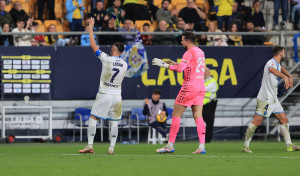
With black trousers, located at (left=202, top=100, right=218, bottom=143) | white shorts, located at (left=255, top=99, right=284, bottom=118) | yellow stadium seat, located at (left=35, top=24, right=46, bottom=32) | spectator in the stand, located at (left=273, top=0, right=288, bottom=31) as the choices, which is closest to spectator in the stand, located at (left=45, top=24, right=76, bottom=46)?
yellow stadium seat, located at (left=35, top=24, right=46, bottom=32)

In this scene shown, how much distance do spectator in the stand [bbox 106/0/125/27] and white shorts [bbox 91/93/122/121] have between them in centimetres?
1031

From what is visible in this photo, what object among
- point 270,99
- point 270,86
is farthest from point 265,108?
point 270,86

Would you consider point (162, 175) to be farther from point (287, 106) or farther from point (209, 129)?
point (287, 106)

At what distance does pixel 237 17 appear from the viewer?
25453 mm

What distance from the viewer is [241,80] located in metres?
24.3

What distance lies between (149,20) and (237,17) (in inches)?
137

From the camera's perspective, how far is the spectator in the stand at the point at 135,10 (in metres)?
24.3

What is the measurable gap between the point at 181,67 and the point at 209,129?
7.78 meters

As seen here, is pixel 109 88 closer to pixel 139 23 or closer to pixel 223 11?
pixel 139 23

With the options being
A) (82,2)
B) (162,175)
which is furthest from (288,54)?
(162,175)

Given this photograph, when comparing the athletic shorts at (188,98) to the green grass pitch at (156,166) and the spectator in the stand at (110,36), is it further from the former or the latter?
the spectator in the stand at (110,36)

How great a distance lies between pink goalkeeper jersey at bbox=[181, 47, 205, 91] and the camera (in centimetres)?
1362

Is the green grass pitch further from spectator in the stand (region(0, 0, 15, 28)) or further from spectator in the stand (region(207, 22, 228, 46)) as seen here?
spectator in the stand (region(207, 22, 228, 46))

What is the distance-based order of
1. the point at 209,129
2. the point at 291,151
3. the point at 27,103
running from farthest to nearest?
the point at 27,103
the point at 209,129
the point at 291,151
